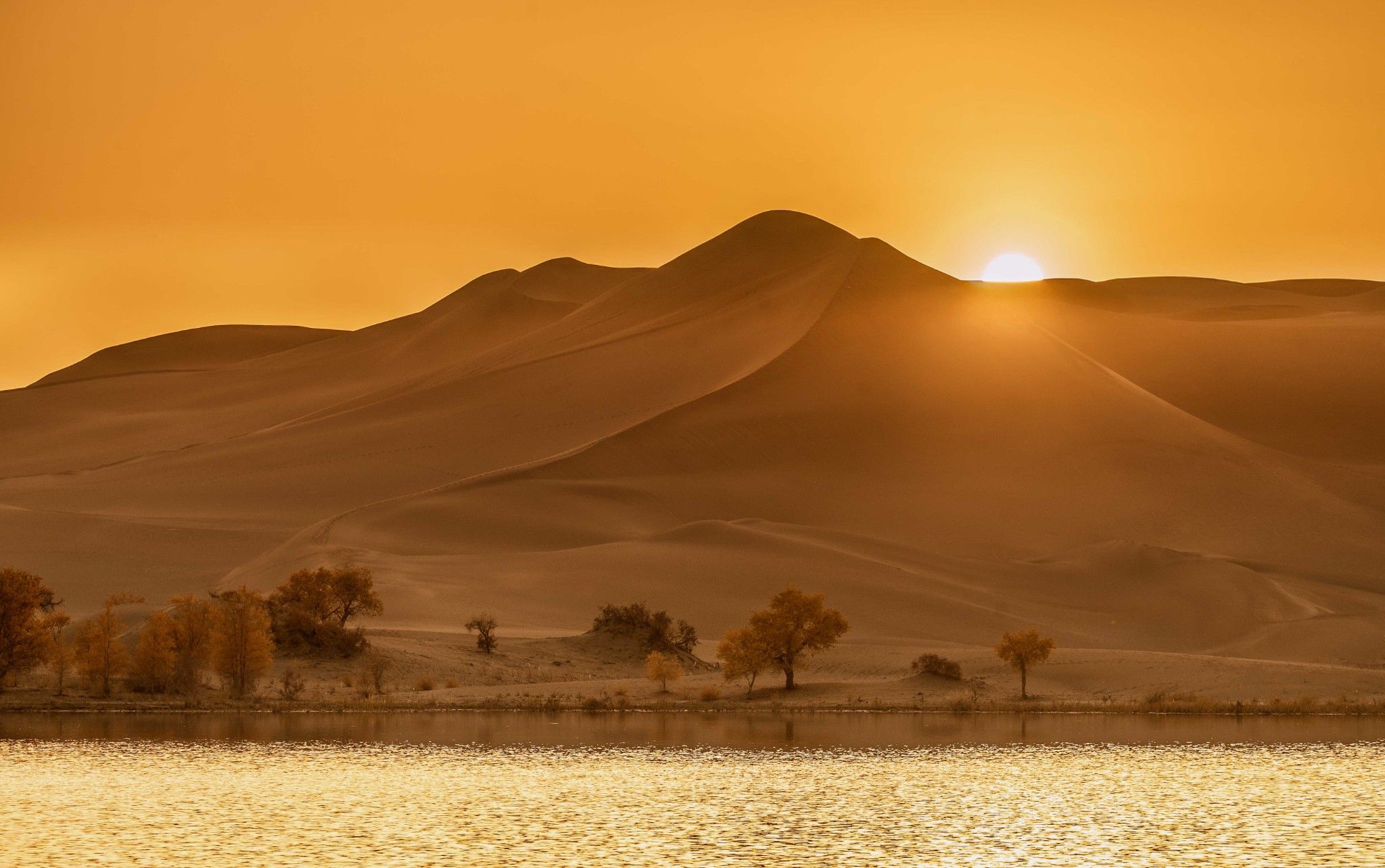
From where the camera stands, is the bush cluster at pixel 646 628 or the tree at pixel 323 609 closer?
the tree at pixel 323 609

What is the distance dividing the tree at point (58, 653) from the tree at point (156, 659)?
2.08m

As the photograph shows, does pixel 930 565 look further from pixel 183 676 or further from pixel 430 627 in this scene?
pixel 183 676

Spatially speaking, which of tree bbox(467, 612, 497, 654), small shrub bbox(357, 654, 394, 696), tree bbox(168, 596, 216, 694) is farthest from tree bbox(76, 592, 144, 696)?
tree bbox(467, 612, 497, 654)

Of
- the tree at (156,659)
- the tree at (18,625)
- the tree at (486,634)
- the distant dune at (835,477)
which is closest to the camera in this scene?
the tree at (18,625)

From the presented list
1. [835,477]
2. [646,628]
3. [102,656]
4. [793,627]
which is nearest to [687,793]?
[793,627]

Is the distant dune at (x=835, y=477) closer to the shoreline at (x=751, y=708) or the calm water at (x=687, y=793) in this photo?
the shoreline at (x=751, y=708)

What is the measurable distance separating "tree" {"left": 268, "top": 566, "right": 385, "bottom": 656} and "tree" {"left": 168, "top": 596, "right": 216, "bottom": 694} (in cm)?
770

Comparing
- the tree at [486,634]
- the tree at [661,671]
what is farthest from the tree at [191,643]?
the tree at [661,671]

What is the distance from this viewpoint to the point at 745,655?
182 ft

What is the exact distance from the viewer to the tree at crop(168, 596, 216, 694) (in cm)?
5409

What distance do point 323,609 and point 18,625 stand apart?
48.6 ft

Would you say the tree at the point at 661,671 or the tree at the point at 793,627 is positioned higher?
the tree at the point at 793,627

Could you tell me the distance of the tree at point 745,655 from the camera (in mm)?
55531

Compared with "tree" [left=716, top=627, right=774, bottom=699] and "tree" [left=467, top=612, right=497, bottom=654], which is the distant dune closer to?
"tree" [left=467, top=612, right=497, bottom=654]
